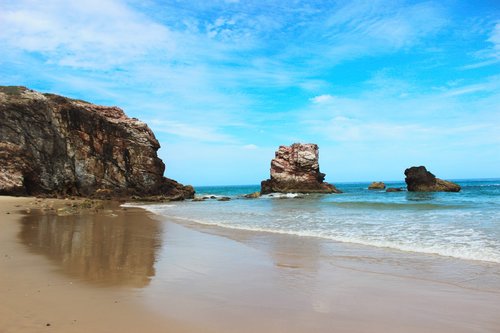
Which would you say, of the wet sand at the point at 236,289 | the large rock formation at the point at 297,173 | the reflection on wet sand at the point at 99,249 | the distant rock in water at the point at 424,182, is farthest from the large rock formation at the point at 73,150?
the distant rock in water at the point at 424,182

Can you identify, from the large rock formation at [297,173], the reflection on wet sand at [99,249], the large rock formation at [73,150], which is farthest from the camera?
the large rock formation at [297,173]

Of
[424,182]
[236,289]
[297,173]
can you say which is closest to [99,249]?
[236,289]

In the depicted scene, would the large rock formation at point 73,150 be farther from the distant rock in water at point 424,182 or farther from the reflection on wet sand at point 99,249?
the distant rock in water at point 424,182

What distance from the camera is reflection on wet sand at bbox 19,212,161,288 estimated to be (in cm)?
713

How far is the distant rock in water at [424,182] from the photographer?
57000 mm

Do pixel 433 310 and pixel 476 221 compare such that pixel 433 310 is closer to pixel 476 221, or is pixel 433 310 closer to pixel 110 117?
pixel 476 221

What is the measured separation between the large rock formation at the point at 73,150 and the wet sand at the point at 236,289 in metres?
29.3

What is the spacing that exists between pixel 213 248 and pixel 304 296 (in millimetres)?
5162

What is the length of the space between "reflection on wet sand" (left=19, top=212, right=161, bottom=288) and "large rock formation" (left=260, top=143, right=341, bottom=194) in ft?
166

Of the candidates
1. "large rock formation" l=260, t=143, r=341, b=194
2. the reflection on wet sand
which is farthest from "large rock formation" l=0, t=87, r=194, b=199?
the reflection on wet sand

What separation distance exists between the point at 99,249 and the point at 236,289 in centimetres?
527

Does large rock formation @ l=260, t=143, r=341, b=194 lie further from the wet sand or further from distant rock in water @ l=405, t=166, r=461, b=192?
the wet sand

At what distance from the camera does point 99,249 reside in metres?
9.99

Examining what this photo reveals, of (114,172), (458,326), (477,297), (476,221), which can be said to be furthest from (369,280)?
(114,172)
